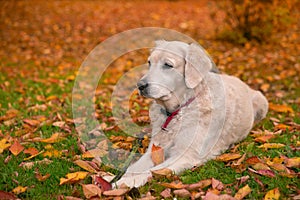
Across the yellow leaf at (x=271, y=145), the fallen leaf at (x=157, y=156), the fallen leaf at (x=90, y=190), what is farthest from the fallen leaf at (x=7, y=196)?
the yellow leaf at (x=271, y=145)

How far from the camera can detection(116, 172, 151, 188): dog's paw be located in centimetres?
355

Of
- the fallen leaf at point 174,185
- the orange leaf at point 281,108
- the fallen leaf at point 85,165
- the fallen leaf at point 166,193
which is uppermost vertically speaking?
the fallen leaf at point 174,185

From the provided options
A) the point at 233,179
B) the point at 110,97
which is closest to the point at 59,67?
the point at 110,97

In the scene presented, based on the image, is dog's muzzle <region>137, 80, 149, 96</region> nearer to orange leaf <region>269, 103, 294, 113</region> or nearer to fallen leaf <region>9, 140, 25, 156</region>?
fallen leaf <region>9, 140, 25, 156</region>

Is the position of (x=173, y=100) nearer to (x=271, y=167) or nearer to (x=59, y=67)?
(x=271, y=167)

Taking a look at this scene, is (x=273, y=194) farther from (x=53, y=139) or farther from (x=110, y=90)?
(x=110, y=90)

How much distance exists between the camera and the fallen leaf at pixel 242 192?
3209 mm

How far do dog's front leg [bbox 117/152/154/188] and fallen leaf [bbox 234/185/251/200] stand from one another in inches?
30.5

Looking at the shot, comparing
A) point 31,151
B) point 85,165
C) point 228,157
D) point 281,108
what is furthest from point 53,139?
point 281,108

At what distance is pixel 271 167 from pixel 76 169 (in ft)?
5.71

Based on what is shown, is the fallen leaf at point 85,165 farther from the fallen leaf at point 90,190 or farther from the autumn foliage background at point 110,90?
the fallen leaf at point 90,190

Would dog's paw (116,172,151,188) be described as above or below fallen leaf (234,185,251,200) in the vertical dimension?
below

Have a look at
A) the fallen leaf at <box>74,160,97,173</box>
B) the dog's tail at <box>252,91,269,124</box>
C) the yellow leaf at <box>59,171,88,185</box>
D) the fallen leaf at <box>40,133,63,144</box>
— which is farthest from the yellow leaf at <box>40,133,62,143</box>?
the dog's tail at <box>252,91,269,124</box>

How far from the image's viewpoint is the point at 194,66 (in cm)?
391
